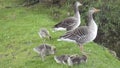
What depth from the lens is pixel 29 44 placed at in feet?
64.7

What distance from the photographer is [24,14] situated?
27234 mm

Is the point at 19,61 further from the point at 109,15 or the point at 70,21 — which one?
the point at 109,15

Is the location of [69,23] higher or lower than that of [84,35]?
lower

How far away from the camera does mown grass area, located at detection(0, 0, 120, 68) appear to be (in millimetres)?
16312

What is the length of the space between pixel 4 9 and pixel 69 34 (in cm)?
1381

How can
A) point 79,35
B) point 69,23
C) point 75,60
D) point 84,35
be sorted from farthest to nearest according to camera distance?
point 69,23 → point 79,35 → point 84,35 → point 75,60

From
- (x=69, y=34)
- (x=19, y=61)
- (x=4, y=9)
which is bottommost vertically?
(x=4, y=9)

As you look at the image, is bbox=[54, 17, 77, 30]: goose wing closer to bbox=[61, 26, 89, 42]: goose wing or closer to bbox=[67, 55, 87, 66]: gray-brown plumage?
bbox=[61, 26, 89, 42]: goose wing

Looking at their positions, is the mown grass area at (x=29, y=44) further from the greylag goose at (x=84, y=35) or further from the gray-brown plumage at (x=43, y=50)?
the greylag goose at (x=84, y=35)

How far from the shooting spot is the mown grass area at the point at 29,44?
1631 cm

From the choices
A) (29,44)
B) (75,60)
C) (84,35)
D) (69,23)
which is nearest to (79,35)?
(84,35)

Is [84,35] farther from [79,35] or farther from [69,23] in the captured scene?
[69,23]

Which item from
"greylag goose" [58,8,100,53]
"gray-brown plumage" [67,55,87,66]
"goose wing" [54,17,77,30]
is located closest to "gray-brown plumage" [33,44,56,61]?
"greylag goose" [58,8,100,53]

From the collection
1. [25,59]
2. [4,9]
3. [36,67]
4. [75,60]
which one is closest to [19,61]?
[25,59]
